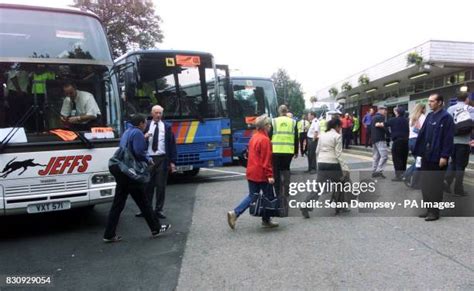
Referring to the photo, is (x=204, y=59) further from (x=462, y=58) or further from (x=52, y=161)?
(x=462, y=58)

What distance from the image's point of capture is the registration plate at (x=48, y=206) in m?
6.07

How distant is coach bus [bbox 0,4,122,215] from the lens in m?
5.99

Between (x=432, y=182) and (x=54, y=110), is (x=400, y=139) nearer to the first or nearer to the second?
(x=432, y=182)

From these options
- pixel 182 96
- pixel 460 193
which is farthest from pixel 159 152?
pixel 460 193

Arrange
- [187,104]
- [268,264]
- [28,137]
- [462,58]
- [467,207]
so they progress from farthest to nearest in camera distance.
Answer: [462,58], [187,104], [467,207], [28,137], [268,264]

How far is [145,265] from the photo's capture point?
4941 millimetres

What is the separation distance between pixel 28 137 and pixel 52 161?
46 cm

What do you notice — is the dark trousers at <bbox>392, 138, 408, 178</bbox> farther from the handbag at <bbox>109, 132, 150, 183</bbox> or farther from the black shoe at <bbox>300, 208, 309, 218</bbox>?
the handbag at <bbox>109, 132, 150, 183</bbox>

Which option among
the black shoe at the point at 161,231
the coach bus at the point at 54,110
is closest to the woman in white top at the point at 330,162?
the black shoe at the point at 161,231

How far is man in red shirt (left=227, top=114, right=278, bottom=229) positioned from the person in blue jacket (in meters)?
2.39

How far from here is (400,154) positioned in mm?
9914

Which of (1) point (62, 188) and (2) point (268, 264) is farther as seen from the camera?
(1) point (62, 188)

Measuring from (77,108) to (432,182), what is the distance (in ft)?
17.9

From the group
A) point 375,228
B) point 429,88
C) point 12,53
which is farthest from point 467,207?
point 429,88
